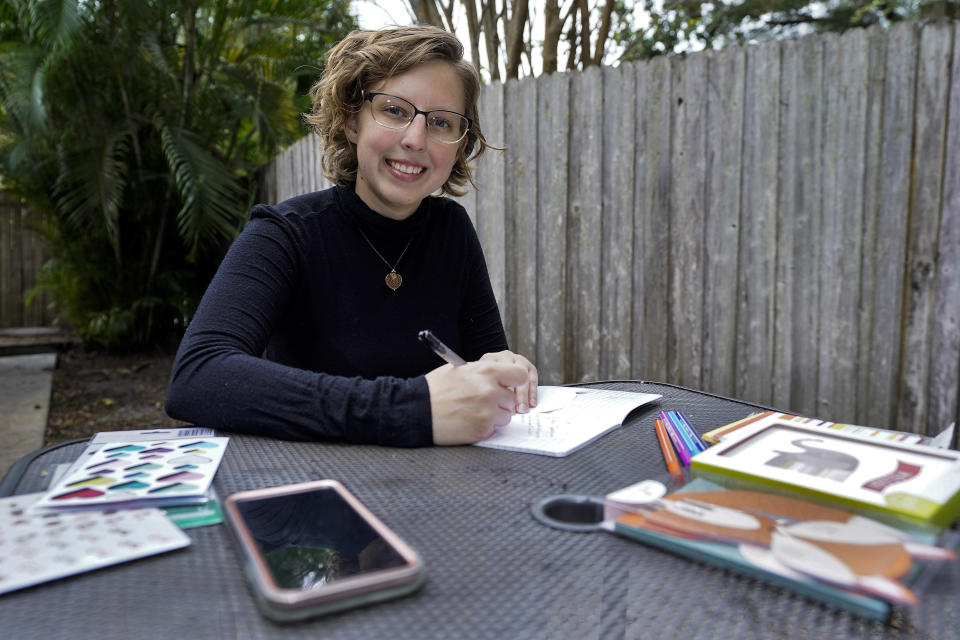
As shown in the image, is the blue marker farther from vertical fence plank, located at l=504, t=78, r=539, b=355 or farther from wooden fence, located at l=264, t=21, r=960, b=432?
vertical fence plank, located at l=504, t=78, r=539, b=355

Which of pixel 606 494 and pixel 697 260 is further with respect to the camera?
pixel 697 260

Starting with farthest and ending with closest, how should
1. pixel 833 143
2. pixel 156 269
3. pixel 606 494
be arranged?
1. pixel 156 269
2. pixel 833 143
3. pixel 606 494

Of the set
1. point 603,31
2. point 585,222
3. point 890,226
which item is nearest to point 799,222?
point 890,226

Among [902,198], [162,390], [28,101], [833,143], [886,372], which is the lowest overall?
[162,390]

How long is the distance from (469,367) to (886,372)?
1742 millimetres

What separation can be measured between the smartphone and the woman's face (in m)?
0.94

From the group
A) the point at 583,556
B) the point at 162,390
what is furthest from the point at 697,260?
the point at 162,390

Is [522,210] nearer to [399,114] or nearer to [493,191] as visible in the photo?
[493,191]

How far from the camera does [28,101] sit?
501 centimetres

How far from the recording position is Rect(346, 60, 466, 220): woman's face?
1.50 m

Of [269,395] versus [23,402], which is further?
[23,402]

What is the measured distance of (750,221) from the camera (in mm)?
2490

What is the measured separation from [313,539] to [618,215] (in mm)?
2438

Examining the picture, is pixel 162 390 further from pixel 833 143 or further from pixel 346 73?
pixel 833 143
